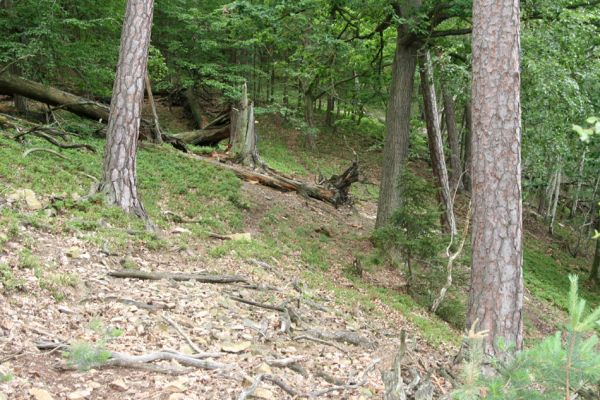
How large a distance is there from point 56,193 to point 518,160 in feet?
21.8

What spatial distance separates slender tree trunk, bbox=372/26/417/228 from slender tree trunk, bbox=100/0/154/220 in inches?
222

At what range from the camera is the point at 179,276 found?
672 cm

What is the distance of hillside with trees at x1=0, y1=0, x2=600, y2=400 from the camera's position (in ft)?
13.9

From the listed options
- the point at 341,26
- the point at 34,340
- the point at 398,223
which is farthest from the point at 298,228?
the point at 34,340

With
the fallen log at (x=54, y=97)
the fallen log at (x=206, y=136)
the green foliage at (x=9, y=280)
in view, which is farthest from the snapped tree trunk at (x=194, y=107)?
the green foliage at (x=9, y=280)

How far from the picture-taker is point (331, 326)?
670cm

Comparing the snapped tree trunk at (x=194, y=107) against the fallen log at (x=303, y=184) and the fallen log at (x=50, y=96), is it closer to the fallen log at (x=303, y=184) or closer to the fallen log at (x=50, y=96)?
the fallen log at (x=50, y=96)

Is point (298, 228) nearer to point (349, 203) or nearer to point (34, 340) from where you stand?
point (349, 203)

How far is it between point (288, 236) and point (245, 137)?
171 inches

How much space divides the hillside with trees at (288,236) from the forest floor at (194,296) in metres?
0.03

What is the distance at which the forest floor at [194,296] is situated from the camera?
425 centimetres

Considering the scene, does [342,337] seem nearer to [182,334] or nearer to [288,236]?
[182,334]

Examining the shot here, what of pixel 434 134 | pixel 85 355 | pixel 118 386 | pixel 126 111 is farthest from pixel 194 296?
pixel 434 134

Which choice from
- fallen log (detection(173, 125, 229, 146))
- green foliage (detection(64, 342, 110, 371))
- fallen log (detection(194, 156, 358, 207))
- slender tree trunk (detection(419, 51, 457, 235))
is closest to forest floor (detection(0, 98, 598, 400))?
green foliage (detection(64, 342, 110, 371))
